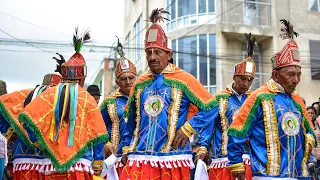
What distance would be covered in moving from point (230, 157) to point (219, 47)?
61.6 feet

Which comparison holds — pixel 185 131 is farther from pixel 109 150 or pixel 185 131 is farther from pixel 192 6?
pixel 192 6

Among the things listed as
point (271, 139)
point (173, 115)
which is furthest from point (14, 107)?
point (271, 139)

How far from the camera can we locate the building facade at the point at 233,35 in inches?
947

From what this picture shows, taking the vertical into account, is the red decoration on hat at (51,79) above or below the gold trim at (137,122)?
above

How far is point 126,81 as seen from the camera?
325 inches

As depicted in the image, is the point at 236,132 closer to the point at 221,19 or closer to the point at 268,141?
the point at 268,141

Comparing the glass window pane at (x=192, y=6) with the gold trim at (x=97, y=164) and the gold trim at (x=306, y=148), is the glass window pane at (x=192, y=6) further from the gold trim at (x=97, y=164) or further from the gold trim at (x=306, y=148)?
the gold trim at (x=306, y=148)

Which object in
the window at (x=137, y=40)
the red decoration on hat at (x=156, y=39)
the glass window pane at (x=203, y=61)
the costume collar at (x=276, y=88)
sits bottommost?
the costume collar at (x=276, y=88)

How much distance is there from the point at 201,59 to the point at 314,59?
6.01m

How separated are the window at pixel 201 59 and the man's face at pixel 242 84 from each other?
15.8 meters

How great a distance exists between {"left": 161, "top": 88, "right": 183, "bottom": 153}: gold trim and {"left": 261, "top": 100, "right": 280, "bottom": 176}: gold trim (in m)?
1.01

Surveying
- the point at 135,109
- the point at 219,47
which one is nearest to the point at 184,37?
the point at 219,47

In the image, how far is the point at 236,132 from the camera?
543cm

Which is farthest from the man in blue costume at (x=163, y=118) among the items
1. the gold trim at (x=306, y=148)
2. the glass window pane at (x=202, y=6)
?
the glass window pane at (x=202, y=6)
